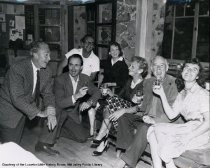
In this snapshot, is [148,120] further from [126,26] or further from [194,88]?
[126,26]

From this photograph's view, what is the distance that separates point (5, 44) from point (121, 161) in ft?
16.7

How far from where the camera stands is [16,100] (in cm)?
297

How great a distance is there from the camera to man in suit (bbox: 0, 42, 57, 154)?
299cm

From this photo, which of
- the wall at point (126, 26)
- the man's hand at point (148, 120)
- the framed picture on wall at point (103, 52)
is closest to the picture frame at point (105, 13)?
the wall at point (126, 26)

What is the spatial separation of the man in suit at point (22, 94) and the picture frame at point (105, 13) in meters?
2.03

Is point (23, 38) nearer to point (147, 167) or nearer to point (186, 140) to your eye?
point (147, 167)

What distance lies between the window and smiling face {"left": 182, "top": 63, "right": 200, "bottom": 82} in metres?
0.97

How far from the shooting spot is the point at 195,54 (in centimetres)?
371

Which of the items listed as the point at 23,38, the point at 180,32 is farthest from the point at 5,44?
the point at 180,32

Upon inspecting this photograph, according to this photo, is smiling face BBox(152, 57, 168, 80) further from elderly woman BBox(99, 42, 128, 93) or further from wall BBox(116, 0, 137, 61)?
wall BBox(116, 0, 137, 61)

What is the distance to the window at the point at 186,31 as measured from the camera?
362 cm

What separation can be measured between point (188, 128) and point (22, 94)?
1.78 metres

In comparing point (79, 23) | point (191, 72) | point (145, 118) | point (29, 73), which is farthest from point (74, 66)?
point (79, 23)

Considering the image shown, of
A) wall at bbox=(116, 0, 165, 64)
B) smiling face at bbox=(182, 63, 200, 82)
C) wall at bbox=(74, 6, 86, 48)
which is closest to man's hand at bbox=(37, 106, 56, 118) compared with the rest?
smiling face at bbox=(182, 63, 200, 82)
